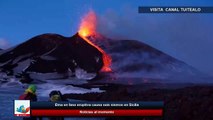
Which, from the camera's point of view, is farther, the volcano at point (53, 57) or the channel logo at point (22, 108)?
the volcano at point (53, 57)

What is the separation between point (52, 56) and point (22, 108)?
686 millimetres

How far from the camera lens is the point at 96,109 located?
4559 mm

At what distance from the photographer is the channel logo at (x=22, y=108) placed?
4.53 metres

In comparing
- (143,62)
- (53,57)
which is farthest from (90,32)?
(143,62)

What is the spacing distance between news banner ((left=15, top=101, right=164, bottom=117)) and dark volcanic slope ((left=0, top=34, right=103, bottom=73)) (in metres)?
0.49

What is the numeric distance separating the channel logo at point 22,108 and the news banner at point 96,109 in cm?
4

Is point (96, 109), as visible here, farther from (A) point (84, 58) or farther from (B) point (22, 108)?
(B) point (22, 108)

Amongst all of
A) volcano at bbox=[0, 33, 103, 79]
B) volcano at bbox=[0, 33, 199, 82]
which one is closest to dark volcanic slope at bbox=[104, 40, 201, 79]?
volcano at bbox=[0, 33, 199, 82]
